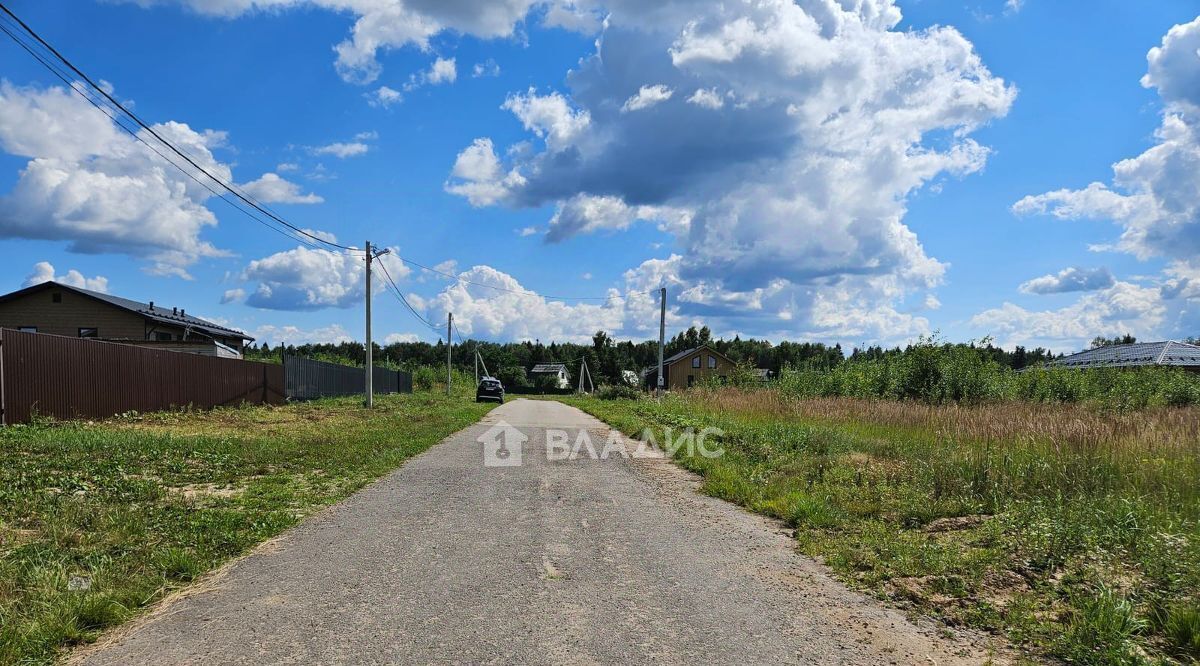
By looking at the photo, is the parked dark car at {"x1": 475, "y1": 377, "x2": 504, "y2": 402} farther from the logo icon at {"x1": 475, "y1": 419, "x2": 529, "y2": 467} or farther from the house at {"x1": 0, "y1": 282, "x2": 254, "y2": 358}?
the logo icon at {"x1": 475, "y1": 419, "x2": 529, "y2": 467}

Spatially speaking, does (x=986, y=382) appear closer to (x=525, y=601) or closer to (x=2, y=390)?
(x=525, y=601)

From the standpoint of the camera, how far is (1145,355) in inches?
1683

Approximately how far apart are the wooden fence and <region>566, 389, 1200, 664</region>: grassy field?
72.3ft

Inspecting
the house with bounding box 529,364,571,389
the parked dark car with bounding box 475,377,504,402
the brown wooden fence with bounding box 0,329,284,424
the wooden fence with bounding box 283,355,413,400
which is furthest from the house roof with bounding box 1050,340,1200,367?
the house with bounding box 529,364,571,389

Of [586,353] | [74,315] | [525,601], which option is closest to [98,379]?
[525,601]

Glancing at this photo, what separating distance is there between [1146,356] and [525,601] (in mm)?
52204

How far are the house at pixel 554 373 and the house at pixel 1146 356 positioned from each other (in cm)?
6592

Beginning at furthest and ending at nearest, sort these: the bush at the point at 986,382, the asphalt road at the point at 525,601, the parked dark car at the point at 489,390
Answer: the parked dark car at the point at 489,390, the bush at the point at 986,382, the asphalt road at the point at 525,601

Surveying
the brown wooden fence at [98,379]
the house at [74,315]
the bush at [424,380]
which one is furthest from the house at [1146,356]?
the house at [74,315]

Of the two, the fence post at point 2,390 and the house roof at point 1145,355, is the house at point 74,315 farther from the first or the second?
the house roof at point 1145,355

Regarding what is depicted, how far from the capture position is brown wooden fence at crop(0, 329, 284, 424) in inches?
492

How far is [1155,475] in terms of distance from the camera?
6.92m

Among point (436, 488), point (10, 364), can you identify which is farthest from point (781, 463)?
point (10, 364)

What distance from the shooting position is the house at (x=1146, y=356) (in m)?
39.2
